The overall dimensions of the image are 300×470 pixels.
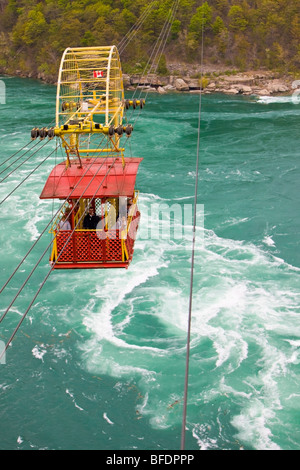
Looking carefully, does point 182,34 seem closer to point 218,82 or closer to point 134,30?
point 134,30

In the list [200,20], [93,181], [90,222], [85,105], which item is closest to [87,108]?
[85,105]

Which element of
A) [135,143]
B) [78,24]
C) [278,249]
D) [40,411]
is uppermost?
[78,24]

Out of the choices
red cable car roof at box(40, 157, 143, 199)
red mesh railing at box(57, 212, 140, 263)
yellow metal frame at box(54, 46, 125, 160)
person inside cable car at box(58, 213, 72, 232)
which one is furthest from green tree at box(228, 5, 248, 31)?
red mesh railing at box(57, 212, 140, 263)

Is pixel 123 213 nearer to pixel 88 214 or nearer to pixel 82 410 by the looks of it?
pixel 88 214

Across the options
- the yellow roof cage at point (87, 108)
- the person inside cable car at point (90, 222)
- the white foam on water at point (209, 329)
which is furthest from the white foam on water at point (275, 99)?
the person inside cable car at point (90, 222)

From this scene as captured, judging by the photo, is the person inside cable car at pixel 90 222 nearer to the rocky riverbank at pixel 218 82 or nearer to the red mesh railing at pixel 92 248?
the red mesh railing at pixel 92 248

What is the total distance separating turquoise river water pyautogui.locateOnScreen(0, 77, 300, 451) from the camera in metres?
16.6

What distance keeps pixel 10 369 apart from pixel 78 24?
222 ft

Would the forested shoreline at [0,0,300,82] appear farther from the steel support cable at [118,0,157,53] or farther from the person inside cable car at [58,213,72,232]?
the person inside cable car at [58,213,72,232]

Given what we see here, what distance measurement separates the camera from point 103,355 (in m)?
19.5

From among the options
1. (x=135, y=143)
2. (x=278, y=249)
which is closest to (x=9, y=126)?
(x=135, y=143)

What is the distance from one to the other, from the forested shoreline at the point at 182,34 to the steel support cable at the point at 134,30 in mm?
531

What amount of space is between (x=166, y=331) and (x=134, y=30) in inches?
2558

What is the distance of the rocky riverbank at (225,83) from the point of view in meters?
65.8
